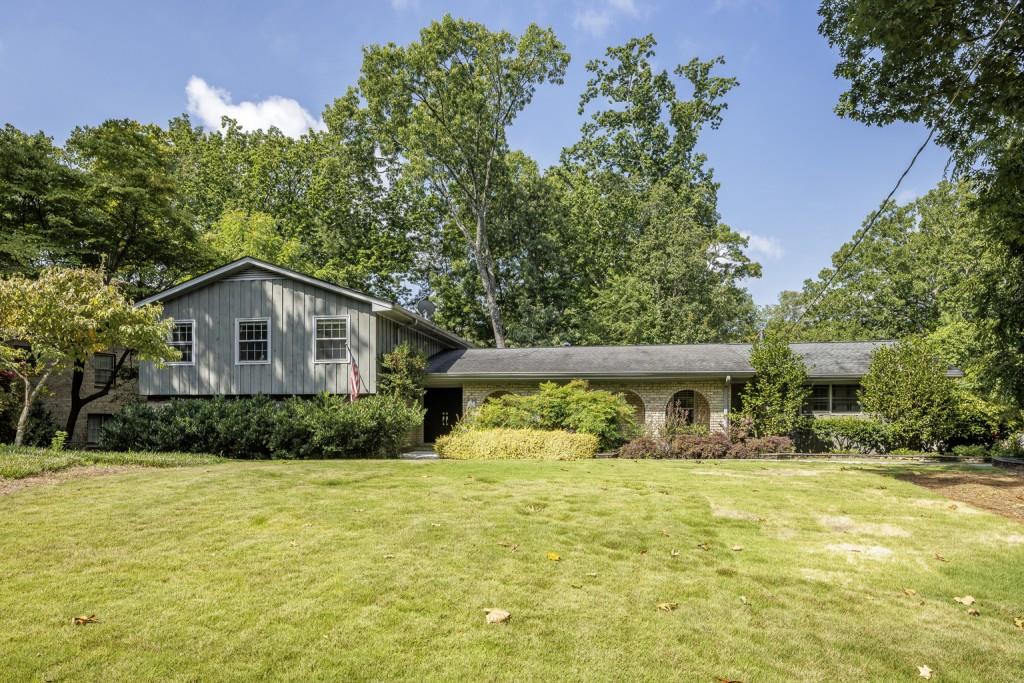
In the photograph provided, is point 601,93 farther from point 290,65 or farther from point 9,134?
point 9,134

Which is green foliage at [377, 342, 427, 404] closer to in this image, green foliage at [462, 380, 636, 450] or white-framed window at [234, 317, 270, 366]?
green foliage at [462, 380, 636, 450]

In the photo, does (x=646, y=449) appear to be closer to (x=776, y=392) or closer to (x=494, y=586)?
(x=776, y=392)

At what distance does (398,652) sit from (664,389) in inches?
672

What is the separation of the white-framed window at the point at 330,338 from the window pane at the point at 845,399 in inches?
640

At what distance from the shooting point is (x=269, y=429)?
16.3 m

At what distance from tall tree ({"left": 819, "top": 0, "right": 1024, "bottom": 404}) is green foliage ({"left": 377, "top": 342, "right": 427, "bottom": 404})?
1328 centimetres

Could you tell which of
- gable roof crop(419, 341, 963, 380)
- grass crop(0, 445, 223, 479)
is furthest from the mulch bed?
grass crop(0, 445, 223, 479)

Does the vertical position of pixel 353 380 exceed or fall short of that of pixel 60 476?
it exceeds it

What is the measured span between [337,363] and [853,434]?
53.0ft

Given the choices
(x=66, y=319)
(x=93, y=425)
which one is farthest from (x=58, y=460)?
(x=93, y=425)

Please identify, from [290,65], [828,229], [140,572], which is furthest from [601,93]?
[140,572]

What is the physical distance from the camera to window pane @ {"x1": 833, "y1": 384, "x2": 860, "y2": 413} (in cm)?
2019

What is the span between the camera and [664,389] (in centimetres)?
1978

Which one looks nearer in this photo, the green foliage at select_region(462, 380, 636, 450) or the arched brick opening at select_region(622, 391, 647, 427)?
the green foliage at select_region(462, 380, 636, 450)
